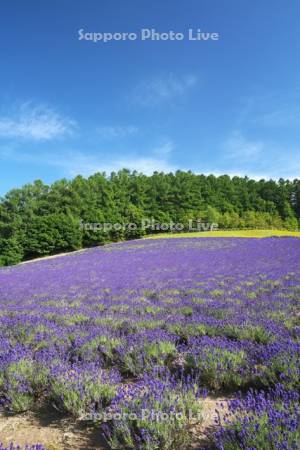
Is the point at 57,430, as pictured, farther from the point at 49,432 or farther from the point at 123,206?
the point at 123,206

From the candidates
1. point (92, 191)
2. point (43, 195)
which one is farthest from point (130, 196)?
point (43, 195)

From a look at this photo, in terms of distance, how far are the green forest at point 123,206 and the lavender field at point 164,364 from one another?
3387 cm

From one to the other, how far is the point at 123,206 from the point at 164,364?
49.6 meters

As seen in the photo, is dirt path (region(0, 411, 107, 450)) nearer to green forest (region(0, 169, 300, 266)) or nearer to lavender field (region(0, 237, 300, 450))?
lavender field (region(0, 237, 300, 450))

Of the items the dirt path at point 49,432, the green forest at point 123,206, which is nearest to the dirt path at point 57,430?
the dirt path at point 49,432

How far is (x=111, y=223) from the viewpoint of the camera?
154 feet

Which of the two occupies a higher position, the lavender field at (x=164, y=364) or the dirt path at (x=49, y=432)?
the lavender field at (x=164, y=364)

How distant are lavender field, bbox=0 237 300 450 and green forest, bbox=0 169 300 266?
33870mm

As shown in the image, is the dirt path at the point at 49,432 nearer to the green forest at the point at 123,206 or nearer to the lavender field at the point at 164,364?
the lavender field at the point at 164,364

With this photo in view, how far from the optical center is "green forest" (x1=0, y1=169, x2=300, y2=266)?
3981cm

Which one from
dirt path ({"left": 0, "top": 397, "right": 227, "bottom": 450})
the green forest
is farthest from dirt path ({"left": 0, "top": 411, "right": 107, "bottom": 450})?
the green forest

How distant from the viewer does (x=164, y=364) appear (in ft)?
12.2

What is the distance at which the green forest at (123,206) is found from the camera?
3981 cm

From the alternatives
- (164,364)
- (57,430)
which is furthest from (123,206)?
(57,430)
